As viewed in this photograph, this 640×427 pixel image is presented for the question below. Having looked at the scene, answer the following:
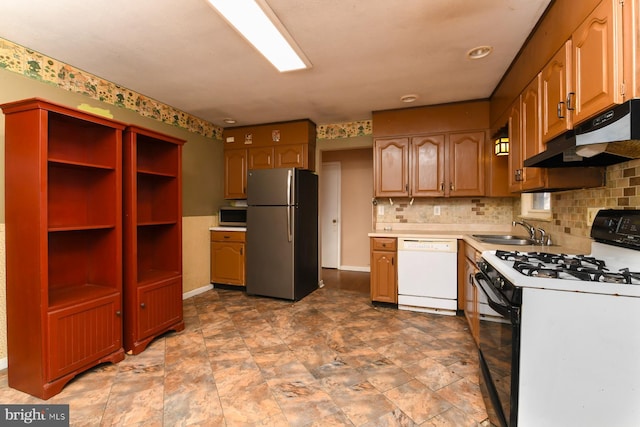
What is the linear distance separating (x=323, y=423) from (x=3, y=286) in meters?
2.48

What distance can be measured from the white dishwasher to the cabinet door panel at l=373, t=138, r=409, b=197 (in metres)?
0.68

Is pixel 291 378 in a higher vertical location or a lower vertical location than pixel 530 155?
lower

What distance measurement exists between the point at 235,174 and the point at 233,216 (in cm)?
67

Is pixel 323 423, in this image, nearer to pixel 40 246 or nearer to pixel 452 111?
pixel 40 246

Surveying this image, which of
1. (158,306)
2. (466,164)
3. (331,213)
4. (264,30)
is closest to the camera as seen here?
(264,30)

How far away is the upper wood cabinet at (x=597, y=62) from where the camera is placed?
3.71 feet

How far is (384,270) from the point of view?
3.43 meters

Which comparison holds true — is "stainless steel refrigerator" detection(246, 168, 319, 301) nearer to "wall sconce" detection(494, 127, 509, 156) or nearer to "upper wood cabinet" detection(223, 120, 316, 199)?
"upper wood cabinet" detection(223, 120, 316, 199)

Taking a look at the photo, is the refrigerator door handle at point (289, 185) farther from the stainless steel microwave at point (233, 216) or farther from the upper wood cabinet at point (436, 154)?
the upper wood cabinet at point (436, 154)

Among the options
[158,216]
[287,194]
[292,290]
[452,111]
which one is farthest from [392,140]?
[158,216]

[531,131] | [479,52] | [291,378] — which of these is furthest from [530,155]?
[291,378]

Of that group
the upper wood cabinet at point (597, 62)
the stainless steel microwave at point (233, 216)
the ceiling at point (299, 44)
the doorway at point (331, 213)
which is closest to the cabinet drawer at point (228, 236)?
the stainless steel microwave at point (233, 216)

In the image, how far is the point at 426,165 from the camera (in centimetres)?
354

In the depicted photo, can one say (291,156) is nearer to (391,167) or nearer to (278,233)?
(278,233)
